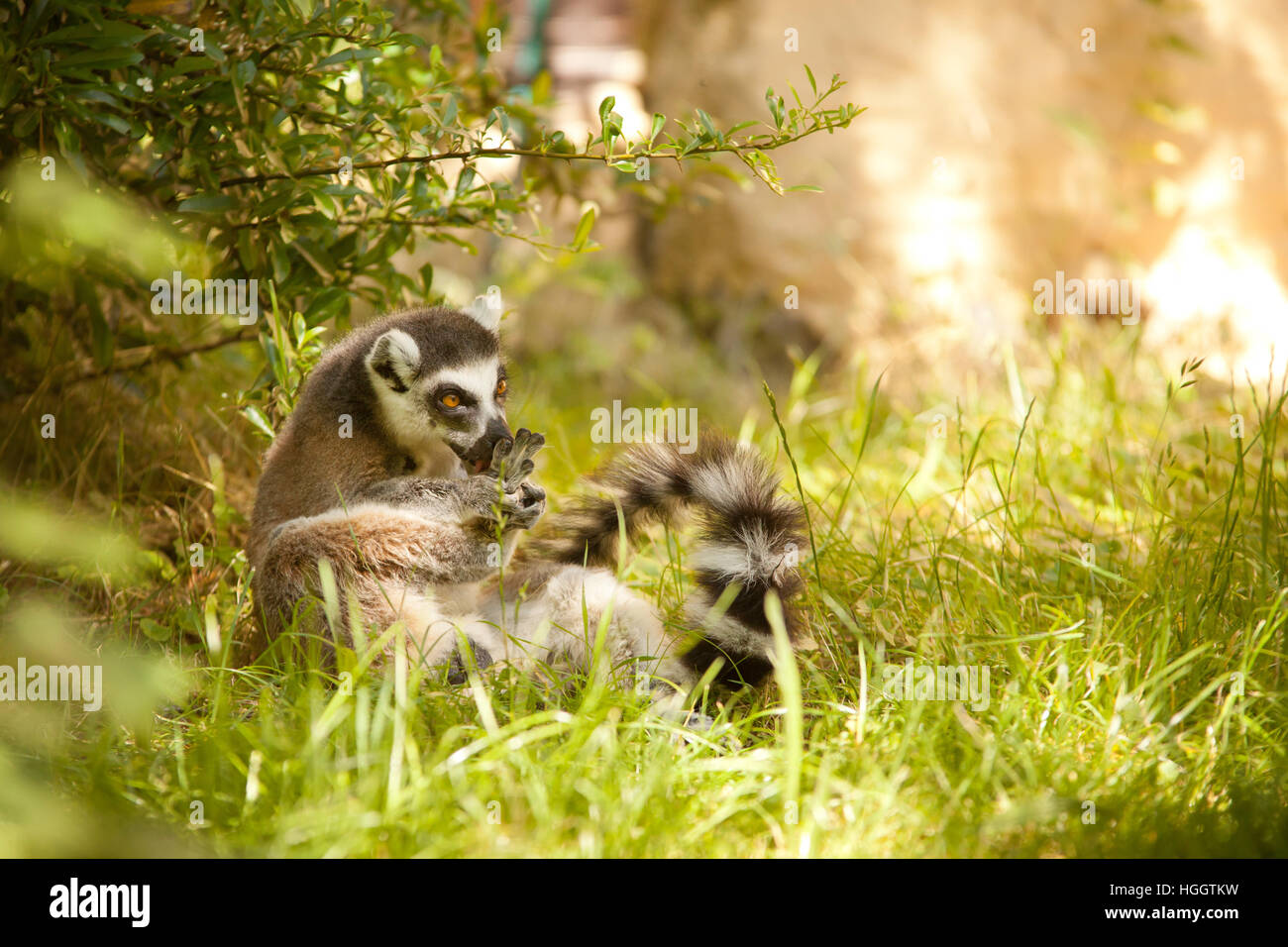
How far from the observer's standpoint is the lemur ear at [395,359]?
3.18 metres

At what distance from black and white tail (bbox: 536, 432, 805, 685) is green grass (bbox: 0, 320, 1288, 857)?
0.57 feet

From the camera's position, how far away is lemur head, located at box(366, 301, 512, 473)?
3.22 metres

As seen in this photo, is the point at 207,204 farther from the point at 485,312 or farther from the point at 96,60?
the point at 485,312

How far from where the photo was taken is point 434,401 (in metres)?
3.25

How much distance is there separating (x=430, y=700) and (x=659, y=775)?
751 millimetres

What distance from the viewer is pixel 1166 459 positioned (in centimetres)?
462

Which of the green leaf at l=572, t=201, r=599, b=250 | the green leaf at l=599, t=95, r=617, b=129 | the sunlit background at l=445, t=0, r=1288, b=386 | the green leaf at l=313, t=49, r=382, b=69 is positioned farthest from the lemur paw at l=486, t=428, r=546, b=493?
the sunlit background at l=445, t=0, r=1288, b=386

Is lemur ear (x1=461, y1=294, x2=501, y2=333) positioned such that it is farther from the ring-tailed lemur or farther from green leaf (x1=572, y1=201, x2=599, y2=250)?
green leaf (x1=572, y1=201, x2=599, y2=250)

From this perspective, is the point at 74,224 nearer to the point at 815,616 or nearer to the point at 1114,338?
the point at 815,616

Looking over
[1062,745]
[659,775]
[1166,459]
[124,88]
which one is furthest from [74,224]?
[1166,459]

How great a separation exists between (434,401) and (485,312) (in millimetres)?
539

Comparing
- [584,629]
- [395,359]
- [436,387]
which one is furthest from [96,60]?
[584,629]

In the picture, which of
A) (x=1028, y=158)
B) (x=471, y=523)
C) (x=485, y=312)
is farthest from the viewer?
(x=1028, y=158)

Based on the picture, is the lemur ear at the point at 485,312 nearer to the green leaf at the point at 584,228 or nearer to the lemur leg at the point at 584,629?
the green leaf at the point at 584,228
